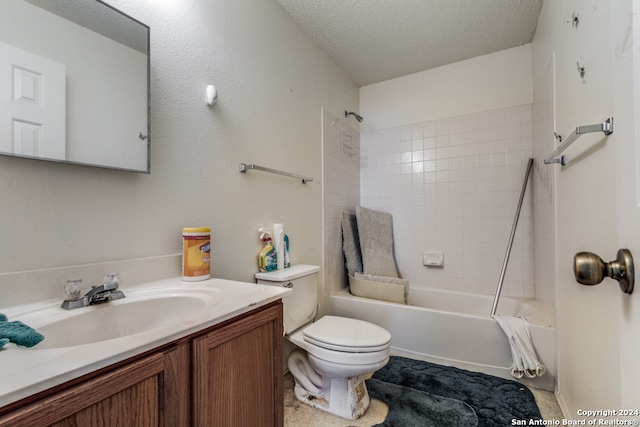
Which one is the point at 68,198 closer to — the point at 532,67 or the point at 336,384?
the point at 336,384

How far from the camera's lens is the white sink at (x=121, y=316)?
70 cm

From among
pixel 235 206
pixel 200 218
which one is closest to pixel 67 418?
pixel 200 218

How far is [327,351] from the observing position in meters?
1.35

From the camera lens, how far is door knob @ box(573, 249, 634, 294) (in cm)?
48

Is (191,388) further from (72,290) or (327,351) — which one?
(327,351)

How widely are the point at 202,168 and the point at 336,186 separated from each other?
4.22 ft

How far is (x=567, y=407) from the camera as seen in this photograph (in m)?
1.37

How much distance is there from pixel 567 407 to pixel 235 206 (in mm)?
1876

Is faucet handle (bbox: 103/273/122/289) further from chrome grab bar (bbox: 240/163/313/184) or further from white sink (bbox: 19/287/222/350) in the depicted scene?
chrome grab bar (bbox: 240/163/313/184)

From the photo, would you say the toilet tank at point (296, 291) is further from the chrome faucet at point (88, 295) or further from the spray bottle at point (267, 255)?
the chrome faucet at point (88, 295)

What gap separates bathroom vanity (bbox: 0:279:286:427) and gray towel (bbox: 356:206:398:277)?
1.51 metres

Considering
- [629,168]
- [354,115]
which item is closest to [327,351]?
[629,168]

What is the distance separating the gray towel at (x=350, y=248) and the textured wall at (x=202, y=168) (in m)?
0.37

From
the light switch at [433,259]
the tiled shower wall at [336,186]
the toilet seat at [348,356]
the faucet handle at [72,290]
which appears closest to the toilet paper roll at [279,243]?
the toilet seat at [348,356]
